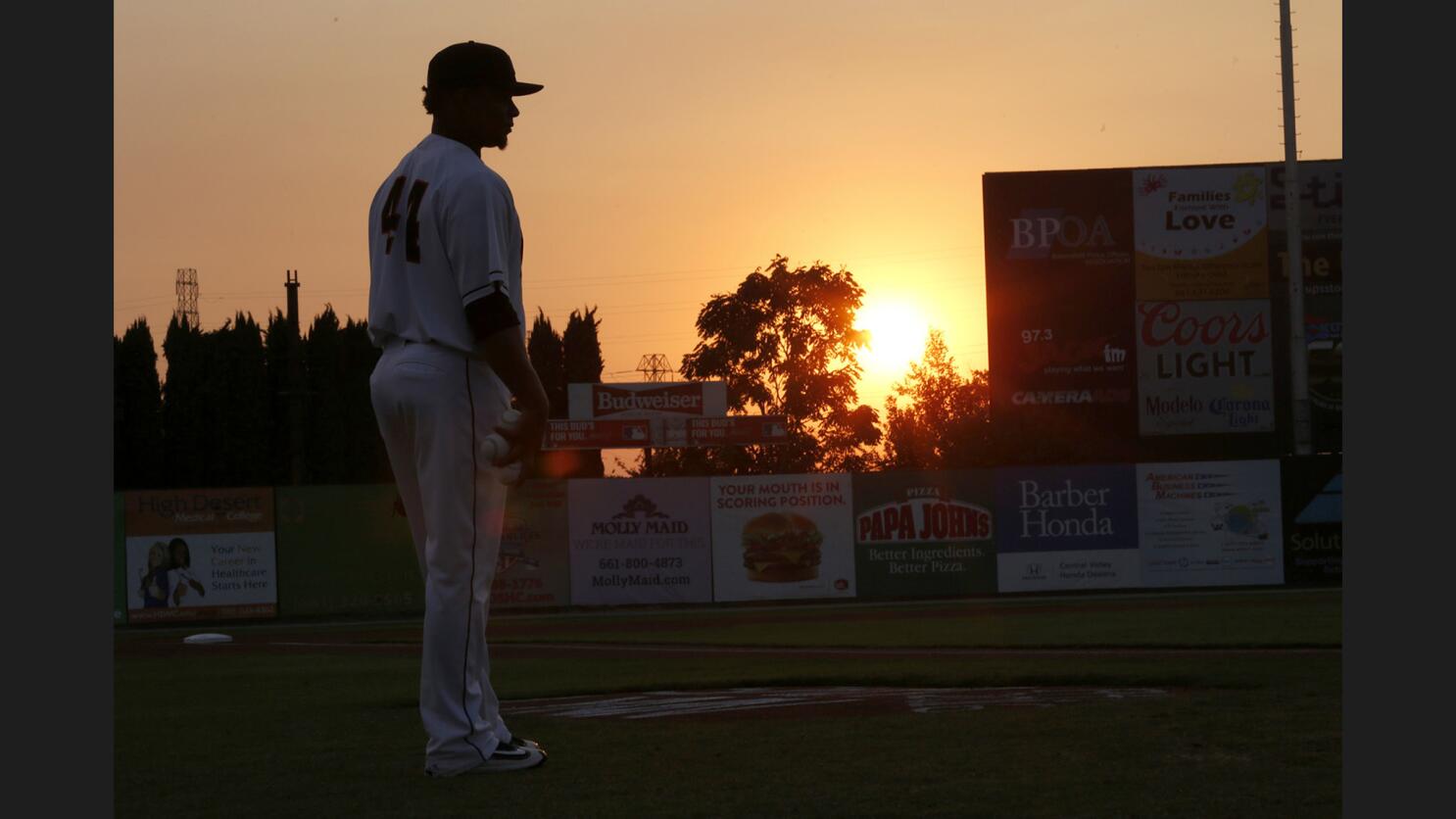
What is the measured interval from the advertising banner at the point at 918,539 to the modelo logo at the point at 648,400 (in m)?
19.3

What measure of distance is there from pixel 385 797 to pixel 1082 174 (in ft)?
105

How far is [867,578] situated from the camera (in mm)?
26688

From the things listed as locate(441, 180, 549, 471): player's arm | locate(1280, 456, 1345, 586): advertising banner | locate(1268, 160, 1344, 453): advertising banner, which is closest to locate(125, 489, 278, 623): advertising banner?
locate(1280, 456, 1345, 586): advertising banner

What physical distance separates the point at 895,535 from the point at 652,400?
1970 cm

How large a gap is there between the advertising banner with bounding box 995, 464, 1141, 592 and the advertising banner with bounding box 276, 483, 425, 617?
959 cm

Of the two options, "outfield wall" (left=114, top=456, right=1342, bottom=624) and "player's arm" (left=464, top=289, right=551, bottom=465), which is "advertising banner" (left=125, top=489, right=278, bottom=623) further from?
"player's arm" (left=464, top=289, right=551, bottom=465)

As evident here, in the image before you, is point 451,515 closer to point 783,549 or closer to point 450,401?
point 450,401

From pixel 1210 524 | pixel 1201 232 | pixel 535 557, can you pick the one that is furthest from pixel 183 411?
pixel 1210 524

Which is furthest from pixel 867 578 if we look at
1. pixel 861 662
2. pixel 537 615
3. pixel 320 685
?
pixel 320 685

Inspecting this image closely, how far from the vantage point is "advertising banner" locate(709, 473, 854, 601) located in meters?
26.6

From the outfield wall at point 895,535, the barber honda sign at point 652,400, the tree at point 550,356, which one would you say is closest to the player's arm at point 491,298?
the outfield wall at point 895,535

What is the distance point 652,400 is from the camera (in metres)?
45.7

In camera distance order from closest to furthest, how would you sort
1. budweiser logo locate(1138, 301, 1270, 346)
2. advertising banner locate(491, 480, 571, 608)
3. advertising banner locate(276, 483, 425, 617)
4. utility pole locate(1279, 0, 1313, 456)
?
advertising banner locate(276, 483, 425, 617), advertising banner locate(491, 480, 571, 608), utility pole locate(1279, 0, 1313, 456), budweiser logo locate(1138, 301, 1270, 346)

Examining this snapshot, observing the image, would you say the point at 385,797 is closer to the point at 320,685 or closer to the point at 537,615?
the point at 320,685
